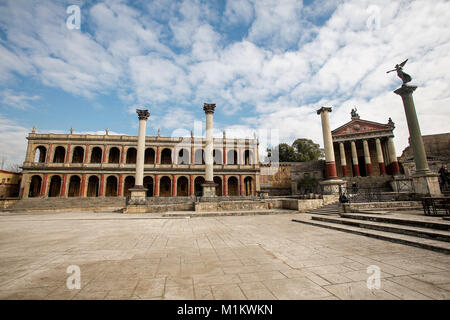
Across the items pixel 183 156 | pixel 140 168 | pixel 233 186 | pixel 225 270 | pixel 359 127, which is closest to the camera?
pixel 225 270

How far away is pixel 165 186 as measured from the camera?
3509cm

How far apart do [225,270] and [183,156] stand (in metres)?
33.9

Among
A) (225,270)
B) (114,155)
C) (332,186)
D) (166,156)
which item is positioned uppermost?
(114,155)

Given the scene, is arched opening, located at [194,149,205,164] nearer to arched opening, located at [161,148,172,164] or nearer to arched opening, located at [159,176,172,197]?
arched opening, located at [161,148,172,164]

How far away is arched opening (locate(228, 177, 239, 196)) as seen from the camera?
36.3 metres

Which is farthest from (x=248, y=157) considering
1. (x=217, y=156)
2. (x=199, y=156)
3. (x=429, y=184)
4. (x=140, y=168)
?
(x=429, y=184)

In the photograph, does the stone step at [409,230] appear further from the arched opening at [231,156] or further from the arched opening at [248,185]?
the arched opening at [248,185]

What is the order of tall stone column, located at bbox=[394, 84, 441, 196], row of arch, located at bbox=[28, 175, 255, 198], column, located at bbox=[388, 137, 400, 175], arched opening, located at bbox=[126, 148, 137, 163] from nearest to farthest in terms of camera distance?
1. tall stone column, located at bbox=[394, 84, 441, 196]
2. column, located at bbox=[388, 137, 400, 175]
3. row of arch, located at bbox=[28, 175, 255, 198]
4. arched opening, located at bbox=[126, 148, 137, 163]

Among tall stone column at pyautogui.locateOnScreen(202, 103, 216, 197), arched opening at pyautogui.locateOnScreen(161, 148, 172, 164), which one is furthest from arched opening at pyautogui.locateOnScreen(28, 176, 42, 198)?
tall stone column at pyautogui.locateOnScreen(202, 103, 216, 197)

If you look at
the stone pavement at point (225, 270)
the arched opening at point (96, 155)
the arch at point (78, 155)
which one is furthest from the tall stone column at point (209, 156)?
the arch at point (78, 155)

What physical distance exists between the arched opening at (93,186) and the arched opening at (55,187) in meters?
4.65

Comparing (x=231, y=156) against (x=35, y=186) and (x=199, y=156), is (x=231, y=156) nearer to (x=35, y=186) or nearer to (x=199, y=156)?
(x=199, y=156)

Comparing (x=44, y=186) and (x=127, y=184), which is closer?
(x=44, y=186)
